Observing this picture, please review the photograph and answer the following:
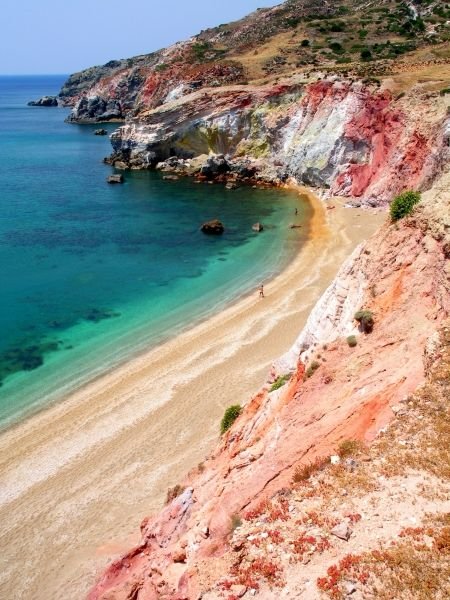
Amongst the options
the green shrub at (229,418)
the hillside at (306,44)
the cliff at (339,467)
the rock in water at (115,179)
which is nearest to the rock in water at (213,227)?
the rock in water at (115,179)

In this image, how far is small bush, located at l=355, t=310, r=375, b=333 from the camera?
53.5 ft

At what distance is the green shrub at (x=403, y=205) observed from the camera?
1873cm

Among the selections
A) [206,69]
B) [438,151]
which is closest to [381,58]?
[206,69]

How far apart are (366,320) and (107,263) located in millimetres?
33882

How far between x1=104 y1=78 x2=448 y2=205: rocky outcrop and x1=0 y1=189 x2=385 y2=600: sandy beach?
20.2 metres

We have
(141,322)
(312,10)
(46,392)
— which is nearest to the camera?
(46,392)

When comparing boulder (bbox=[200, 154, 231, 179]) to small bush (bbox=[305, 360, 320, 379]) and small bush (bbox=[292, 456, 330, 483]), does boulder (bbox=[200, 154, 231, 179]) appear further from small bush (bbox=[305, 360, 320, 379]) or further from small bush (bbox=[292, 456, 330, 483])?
small bush (bbox=[292, 456, 330, 483])

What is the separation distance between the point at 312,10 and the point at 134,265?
101m

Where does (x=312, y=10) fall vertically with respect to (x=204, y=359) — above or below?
above

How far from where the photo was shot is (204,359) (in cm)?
3062

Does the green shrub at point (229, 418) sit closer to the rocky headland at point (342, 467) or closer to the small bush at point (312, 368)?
the rocky headland at point (342, 467)

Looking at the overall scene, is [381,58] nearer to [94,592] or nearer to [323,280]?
[323,280]

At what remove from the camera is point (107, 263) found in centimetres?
4662

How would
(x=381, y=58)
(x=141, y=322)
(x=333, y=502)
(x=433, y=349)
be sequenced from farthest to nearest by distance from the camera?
(x=381, y=58) → (x=141, y=322) → (x=433, y=349) → (x=333, y=502)
